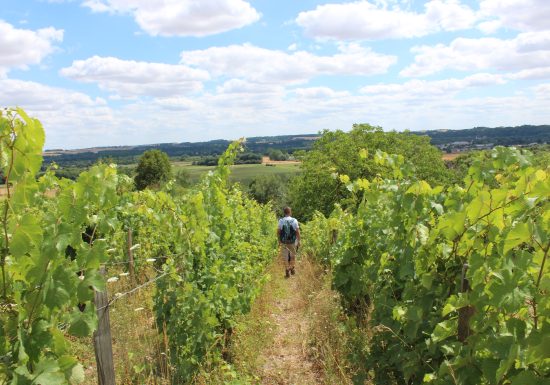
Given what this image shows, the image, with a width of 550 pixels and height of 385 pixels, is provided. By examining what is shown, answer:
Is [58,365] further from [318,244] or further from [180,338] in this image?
[318,244]

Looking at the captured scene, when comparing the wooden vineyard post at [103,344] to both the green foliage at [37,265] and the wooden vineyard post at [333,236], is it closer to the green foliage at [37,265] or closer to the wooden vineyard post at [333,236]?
the green foliage at [37,265]

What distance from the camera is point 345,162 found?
93.8ft

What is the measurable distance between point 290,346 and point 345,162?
23.6m

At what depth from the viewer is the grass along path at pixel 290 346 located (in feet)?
15.1

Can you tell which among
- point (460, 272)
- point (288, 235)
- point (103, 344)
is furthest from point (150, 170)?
point (460, 272)

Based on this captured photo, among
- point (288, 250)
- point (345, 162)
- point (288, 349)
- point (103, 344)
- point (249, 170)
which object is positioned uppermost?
point (345, 162)

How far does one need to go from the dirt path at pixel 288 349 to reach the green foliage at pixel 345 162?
19795 mm

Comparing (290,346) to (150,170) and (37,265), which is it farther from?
(150,170)

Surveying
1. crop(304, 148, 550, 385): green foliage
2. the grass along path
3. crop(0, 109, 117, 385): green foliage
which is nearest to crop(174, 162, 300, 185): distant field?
the grass along path

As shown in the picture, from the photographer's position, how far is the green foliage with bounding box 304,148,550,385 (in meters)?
1.67

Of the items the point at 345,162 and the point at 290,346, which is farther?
the point at 345,162

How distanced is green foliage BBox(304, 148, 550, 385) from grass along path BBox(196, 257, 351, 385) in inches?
21.9

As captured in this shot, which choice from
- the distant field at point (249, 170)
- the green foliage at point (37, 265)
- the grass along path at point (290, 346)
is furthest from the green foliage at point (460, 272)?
the distant field at point (249, 170)

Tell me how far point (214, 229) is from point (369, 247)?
5.84 feet
